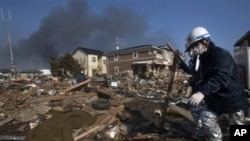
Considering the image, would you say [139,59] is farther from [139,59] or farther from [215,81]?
[215,81]

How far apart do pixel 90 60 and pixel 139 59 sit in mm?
13036

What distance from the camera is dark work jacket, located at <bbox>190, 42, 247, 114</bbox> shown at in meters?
4.25

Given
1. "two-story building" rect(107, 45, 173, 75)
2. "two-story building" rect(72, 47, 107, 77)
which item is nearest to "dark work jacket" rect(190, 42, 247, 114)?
"two-story building" rect(107, 45, 173, 75)

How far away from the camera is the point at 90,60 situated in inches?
2451

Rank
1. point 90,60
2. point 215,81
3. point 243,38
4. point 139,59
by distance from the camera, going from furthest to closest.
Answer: point 90,60 < point 139,59 < point 243,38 < point 215,81

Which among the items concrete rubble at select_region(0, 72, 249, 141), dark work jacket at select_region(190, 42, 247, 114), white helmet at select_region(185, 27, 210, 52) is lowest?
concrete rubble at select_region(0, 72, 249, 141)

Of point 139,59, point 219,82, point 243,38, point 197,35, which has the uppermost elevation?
point 243,38

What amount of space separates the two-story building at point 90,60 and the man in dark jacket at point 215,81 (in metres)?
55.9

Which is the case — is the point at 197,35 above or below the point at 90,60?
below

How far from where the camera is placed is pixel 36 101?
1251cm

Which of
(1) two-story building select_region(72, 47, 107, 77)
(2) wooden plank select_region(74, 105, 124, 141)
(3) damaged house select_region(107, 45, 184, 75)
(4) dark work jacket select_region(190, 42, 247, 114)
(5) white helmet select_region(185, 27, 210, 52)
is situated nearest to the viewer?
(4) dark work jacket select_region(190, 42, 247, 114)

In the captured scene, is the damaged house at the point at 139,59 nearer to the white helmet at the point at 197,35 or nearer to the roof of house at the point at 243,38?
the roof of house at the point at 243,38

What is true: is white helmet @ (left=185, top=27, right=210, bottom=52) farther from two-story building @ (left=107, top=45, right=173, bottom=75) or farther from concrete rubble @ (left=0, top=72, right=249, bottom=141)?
two-story building @ (left=107, top=45, right=173, bottom=75)

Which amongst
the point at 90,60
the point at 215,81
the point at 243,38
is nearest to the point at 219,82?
the point at 215,81
